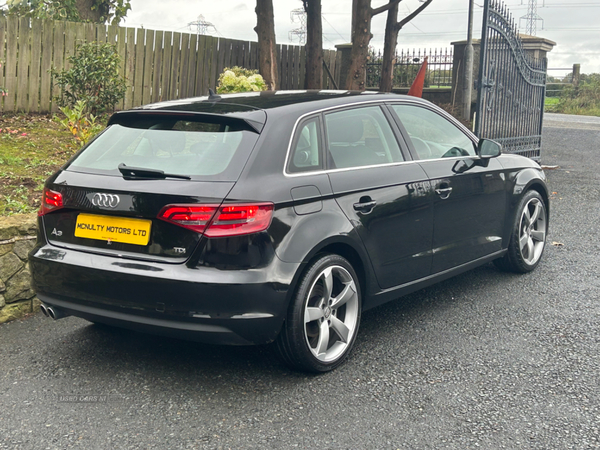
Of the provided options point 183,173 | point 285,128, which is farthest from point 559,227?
point 183,173

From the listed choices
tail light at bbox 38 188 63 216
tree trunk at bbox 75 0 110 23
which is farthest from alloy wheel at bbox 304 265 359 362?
tree trunk at bbox 75 0 110 23

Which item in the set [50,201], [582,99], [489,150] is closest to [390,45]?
[489,150]

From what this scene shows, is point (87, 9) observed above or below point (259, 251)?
above

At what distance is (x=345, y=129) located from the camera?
4.38 m

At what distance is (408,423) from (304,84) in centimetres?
1452

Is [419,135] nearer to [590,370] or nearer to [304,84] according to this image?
[590,370]

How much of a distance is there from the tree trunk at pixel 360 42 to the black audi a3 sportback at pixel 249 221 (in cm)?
991

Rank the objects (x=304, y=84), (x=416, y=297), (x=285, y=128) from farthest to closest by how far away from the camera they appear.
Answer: (x=304, y=84) < (x=416, y=297) < (x=285, y=128)

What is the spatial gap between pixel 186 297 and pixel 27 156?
5.94m

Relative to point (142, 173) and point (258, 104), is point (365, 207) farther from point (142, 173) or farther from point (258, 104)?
point (142, 173)

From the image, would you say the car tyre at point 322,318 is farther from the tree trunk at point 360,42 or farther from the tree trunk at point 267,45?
the tree trunk at point 360,42

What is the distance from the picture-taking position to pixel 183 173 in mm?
3680

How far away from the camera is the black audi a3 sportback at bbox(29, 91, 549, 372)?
352 cm

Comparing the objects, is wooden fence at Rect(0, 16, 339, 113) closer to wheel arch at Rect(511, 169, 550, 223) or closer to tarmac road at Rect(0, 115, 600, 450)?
tarmac road at Rect(0, 115, 600, 450)
